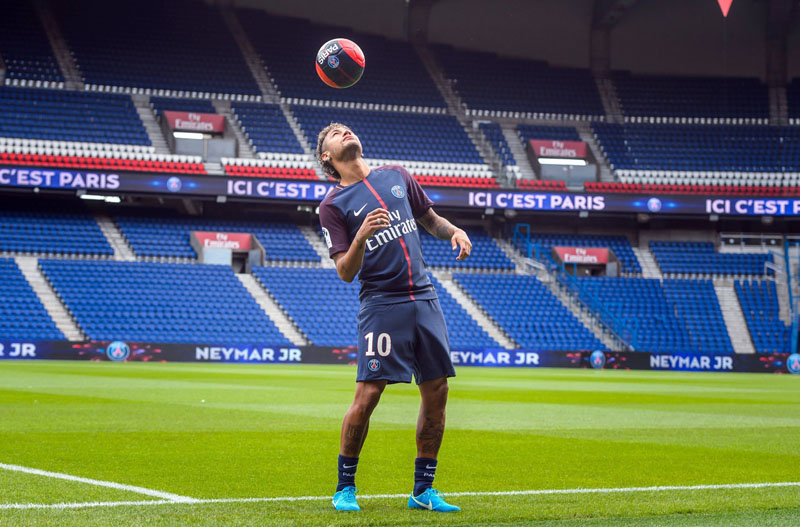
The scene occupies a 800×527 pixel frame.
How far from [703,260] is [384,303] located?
4460 centimetres

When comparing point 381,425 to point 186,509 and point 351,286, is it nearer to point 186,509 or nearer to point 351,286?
point 186,509

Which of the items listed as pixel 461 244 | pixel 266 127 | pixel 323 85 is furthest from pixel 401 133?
pixel 461 244

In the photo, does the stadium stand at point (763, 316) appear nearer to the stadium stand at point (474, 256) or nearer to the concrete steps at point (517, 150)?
the stadium stand at point (474, 256)

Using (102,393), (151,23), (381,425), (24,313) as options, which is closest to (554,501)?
(381,425)

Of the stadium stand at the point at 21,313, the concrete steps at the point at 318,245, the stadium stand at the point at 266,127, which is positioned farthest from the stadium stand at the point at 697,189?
the stadium stand at the point at 21,313

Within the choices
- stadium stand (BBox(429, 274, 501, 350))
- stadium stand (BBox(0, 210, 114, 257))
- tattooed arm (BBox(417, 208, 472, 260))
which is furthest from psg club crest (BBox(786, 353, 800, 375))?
tattooed arm (BBox(417, 208, 472, 260))

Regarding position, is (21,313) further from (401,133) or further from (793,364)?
(793,364)

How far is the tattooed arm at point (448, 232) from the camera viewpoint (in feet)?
19.6

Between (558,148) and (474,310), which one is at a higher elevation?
(558,148)

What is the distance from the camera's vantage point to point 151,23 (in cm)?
5006

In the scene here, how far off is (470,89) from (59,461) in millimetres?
46865

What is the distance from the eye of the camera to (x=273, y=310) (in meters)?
40.1

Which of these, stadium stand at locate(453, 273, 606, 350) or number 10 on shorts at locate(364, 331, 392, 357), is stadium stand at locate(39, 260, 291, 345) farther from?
number 10 on shorts at locate(364, 331, 392, 357)

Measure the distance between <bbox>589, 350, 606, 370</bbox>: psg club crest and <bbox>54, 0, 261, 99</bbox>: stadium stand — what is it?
2201 centimetres
